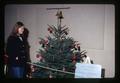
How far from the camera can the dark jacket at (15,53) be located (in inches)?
69.9

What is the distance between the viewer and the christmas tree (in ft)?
5.82

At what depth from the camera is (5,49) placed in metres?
1.78

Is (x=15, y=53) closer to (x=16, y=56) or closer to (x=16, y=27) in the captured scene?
(x=16, y=56)

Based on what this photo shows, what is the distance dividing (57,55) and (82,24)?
222 mm

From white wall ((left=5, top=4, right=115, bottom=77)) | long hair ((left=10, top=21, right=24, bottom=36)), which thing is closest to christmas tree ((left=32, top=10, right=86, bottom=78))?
white wall ((left=5, top=4, right=115, bottom=77))

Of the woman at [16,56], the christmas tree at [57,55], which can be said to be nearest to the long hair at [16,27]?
the woman at [16,56]

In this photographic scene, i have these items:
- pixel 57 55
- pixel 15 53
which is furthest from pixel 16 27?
pixel 57 55

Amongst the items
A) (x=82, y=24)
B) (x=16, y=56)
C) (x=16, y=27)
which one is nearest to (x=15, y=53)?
(x=16, y=56)

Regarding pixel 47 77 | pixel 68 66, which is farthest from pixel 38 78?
pixel 68 66

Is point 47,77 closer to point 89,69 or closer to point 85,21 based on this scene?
point 89,69

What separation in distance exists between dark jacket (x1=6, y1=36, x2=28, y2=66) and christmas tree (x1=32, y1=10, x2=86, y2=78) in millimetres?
76

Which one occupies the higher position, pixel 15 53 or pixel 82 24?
pixel 82 24

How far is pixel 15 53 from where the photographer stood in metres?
1.78
